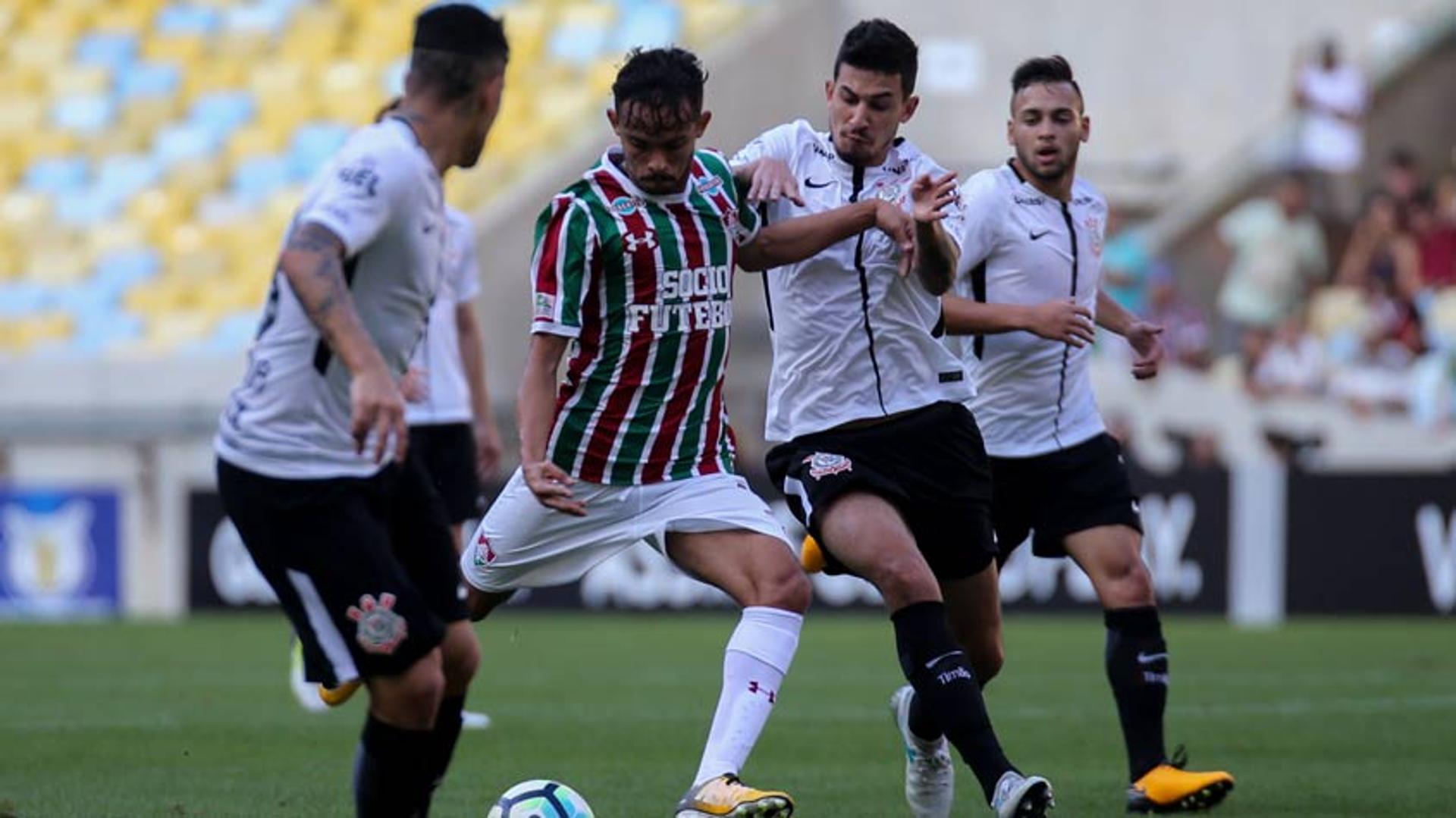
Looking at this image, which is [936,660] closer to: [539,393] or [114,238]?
[539,393]

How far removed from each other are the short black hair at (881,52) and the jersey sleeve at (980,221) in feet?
2.93

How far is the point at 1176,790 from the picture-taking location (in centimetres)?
758

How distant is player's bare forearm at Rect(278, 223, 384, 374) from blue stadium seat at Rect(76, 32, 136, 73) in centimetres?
2246

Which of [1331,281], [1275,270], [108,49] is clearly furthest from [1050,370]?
[108,49]

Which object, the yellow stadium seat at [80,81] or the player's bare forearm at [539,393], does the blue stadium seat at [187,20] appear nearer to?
the yellow stadium seat at [80,81]

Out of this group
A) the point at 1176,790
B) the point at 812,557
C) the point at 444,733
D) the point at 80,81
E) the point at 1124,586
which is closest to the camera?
the point at 444,733

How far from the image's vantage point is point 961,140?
2553 cm

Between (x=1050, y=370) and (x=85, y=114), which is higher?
(x=85, y=114)

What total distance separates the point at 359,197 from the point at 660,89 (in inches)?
52.2

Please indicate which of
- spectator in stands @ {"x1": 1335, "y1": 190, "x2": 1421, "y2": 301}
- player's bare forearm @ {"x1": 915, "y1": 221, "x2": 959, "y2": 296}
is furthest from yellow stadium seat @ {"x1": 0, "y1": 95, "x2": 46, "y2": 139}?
player's bare forearm @ {"x1": 915, "y1": 221, "x2": 959, "y2": 296}

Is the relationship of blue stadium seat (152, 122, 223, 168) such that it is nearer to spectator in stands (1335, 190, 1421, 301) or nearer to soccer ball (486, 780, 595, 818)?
spectator in stands (1335, 190, 1421, 301)

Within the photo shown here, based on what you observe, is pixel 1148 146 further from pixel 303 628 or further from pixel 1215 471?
pixel 303 628

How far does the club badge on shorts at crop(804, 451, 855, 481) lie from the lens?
23.6 feet


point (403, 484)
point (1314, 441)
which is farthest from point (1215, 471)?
point (403, 484)
